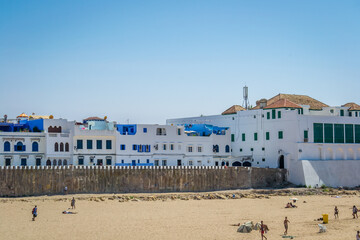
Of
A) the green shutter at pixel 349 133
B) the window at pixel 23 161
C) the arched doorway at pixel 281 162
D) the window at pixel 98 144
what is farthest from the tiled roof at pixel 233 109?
the window at pixel 23 161

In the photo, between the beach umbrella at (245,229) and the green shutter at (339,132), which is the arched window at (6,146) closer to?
the beach umbrella at (245,229)

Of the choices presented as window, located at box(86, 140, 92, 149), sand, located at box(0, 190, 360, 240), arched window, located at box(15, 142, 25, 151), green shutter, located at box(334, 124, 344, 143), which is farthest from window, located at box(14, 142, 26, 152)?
green shutter, located at box(334, 124, 344, 143)

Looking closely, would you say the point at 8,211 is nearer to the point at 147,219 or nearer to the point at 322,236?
the point at 147,219

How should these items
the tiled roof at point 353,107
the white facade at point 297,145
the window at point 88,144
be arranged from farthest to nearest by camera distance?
the tiled roof at point 353,107
the white facade at point 297,145
the window at point 88,144

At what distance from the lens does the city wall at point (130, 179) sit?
164ft

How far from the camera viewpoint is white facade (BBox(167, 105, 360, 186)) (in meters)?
60.1

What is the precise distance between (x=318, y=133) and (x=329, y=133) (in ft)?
4.90

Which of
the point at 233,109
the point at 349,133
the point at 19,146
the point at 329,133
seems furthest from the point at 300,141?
the point at 19,146

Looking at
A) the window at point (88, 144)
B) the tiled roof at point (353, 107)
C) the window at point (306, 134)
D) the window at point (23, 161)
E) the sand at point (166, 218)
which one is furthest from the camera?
the tiled roof at point (353, 107)

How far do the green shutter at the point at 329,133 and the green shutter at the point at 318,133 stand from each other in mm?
524

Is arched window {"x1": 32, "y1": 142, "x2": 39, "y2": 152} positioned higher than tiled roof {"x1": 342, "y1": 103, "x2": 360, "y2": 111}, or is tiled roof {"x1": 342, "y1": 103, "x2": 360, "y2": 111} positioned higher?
tiled roof {"x1": 342, "y1": 103, "x2": 360, "y2": 111}

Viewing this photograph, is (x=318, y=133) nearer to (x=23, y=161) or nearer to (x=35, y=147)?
(x=35, y=147)

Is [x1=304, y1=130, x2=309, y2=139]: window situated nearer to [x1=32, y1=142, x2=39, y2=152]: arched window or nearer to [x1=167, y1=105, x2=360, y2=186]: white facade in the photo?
[x1=167, y1=105, x2=360, y2=186]: white facade

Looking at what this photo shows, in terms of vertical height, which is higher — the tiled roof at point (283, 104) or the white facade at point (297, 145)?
the tiled roof at point (283, 104)
